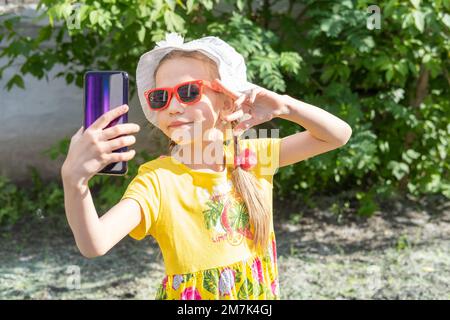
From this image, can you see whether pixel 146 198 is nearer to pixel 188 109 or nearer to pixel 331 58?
pixel 188 109

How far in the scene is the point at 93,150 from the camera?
62.6 inches

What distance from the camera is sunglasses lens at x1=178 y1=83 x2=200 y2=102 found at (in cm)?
194

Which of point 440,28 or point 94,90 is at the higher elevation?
point 440,28

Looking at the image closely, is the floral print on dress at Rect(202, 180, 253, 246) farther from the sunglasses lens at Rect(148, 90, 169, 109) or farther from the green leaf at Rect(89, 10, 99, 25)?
the green leaf at Rect(89, 10, 99, 25)

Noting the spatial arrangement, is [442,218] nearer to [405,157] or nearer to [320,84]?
[405,157]

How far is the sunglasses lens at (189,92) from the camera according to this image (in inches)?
76.4

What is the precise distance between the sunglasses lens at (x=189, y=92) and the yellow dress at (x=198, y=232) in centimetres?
22

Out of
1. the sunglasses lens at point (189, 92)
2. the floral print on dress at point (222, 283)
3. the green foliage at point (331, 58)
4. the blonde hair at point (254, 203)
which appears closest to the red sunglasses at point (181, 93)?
the sunglasses lens at point (189, 92)

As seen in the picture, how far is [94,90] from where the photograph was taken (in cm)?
177

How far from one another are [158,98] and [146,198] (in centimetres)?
26

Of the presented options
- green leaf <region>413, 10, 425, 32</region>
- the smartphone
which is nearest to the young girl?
the smartphone

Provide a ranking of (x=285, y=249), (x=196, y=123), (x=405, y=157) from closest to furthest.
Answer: (x=196, y=123) < (x=285, y=249) < (x=405, y=157)
